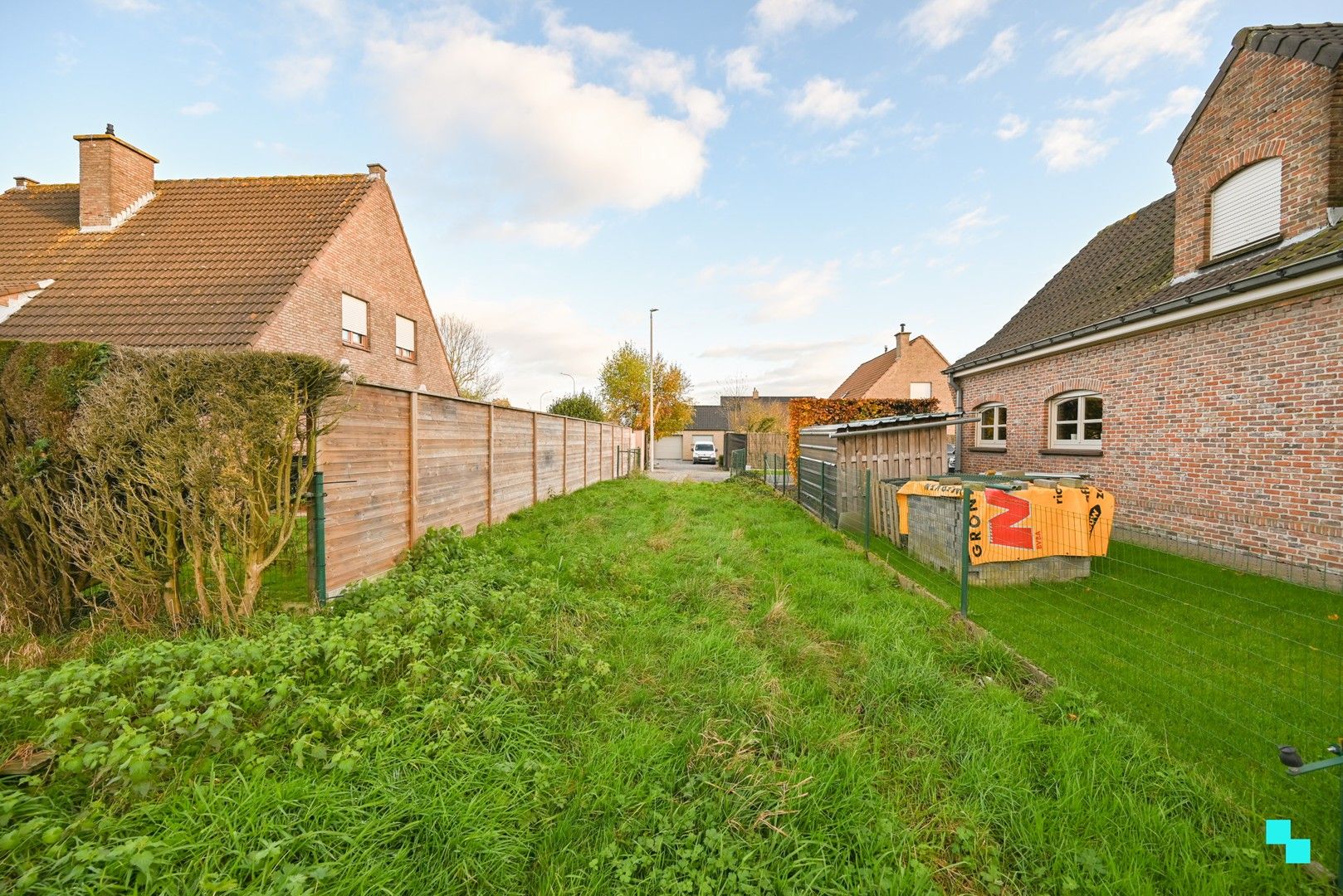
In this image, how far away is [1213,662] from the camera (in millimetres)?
3846

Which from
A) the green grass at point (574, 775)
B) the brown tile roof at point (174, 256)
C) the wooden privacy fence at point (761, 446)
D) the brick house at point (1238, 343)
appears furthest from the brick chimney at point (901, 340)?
the green grass at point (574, 775)

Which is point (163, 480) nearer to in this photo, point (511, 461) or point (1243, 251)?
point (511, 461)

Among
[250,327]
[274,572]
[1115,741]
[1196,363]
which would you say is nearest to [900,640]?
[1115,741]

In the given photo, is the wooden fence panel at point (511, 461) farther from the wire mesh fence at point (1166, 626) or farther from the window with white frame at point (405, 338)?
the window with white frame at point (405, 338)

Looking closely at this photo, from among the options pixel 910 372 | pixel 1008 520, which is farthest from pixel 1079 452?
pixel 910 372

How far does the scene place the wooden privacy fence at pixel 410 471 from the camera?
4.64 m

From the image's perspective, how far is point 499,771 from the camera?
2.39m

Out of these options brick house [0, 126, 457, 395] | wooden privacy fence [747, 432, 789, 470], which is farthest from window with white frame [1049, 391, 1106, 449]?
wooden privacy fence [747, 432, 789, 470]

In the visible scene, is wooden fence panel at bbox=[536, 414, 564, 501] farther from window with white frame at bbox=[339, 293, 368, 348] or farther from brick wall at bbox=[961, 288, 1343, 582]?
brick wall at bbox=[961, 288, 1343, 582]

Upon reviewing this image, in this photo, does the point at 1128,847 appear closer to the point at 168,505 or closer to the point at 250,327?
the point at 168,505

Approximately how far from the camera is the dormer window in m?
7.06

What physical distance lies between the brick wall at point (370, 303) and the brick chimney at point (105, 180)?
5.40 metres

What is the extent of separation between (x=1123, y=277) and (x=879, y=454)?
592 cm

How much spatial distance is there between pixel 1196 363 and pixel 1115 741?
728 cm
